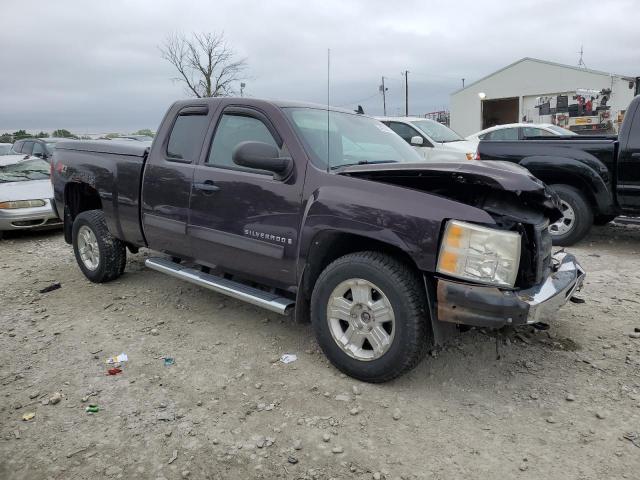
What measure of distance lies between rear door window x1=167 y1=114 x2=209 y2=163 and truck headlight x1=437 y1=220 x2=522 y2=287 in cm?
232

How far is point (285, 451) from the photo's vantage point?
2613mm

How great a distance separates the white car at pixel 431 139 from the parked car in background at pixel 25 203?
6.01 meters

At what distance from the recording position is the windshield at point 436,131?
34.7 ft

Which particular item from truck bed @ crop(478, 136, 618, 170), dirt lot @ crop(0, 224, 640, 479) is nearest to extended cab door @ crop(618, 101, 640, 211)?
truck bed @ crop(478, 136, 618, 170)

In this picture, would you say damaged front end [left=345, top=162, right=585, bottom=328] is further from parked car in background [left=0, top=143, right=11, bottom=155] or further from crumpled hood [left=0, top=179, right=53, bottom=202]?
parked car in background [left=0, top=143, right=11, bottom=155]

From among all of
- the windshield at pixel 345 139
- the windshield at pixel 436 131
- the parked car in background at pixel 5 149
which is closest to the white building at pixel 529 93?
the windshield at pixel 436 131

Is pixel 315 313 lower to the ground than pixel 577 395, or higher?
higher

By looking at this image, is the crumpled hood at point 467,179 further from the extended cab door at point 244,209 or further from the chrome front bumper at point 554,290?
the extended cab door at point 244,209

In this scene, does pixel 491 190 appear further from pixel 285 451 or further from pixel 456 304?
pixel 285 451

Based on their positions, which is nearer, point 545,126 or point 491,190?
point 491,190

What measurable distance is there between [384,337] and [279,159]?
53.1 inches

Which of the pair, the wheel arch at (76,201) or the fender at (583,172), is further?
the fender at (583,172)

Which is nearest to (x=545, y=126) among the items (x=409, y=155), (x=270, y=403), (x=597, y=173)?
(x=597, y=173)

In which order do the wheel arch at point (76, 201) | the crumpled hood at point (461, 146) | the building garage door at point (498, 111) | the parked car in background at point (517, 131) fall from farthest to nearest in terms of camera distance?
the building garage door at point (498, 111) → the parked car in background at point (517, 131) → the crumpled hood at point (461, 146) → the wheel arch at point (76, 201)
